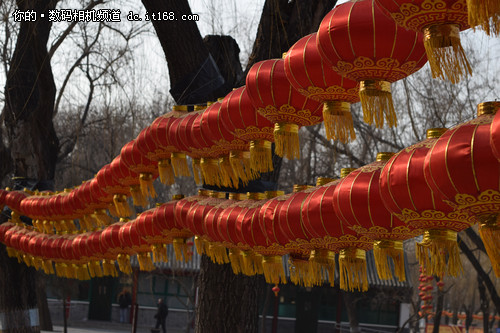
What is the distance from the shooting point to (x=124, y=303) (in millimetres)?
24375

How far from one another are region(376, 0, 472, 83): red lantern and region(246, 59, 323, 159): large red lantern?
1.08 meters

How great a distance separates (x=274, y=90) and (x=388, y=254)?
3.26 feet

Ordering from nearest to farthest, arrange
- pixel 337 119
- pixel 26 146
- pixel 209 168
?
pixel 337 119
pixel 209 168
pixel 26 146

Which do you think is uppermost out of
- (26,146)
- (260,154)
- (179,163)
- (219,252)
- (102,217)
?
(26,146)

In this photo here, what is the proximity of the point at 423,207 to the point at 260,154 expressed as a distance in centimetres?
167

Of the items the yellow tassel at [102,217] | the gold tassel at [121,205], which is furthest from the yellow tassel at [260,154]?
the yellow tassel at [102,217]

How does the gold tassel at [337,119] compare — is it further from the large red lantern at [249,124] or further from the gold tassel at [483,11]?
the gold tassel at [483,11]

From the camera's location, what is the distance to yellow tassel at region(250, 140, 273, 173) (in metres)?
3.65

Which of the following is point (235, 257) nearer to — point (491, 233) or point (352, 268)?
point (352, 268)

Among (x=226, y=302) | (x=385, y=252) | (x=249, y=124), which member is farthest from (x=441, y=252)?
(x=226, y=302)

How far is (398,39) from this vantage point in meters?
2.34

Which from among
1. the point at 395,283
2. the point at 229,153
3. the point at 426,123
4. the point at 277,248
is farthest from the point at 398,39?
the point at 395,283

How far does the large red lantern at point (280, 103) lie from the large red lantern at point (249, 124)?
210 mm

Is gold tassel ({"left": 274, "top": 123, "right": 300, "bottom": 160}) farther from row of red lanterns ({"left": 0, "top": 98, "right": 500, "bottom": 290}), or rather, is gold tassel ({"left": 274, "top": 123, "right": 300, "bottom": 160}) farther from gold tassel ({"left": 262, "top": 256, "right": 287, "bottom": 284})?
gold tassel ({"left": 262, "top": 256, "right": 287, "bottom": 284})
